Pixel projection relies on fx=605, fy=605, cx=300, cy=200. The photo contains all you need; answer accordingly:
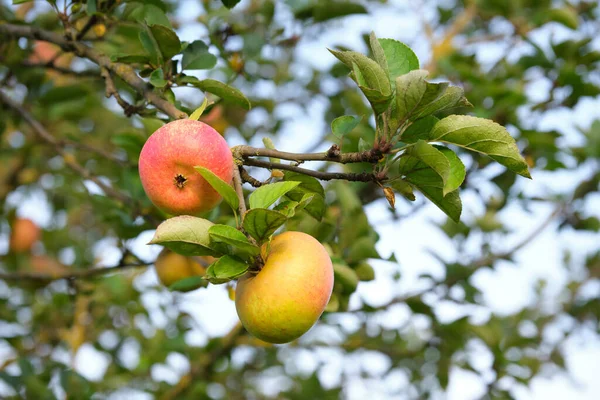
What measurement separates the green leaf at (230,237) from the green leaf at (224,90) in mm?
358

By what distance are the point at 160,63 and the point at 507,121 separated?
4.53ft

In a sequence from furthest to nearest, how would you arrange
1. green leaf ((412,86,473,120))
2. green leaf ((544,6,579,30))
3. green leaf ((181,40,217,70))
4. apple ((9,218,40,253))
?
apple ((9,218,40,253)), green leaf ((544,6,579,30)), green leaf ((181,40,217,70)), green leaf ((412,86,473,120))

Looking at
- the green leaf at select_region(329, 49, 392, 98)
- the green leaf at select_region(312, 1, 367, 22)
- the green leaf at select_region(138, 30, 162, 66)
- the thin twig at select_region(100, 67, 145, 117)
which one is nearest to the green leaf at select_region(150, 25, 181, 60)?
the green leaf at select_region(138, 30, 162, 66)

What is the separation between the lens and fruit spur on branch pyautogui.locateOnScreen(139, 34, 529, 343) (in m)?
0.87

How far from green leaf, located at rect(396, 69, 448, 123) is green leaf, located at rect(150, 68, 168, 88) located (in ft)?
1.49

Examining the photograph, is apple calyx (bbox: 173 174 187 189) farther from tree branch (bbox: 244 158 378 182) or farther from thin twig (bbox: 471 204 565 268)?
thin twig (bbox: 471 204 565 268)

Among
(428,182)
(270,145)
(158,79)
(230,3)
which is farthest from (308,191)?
(230,3)

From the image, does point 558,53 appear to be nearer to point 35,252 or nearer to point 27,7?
point 27,7

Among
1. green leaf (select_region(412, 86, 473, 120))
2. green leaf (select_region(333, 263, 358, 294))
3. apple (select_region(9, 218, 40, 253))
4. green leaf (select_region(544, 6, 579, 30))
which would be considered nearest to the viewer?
green leaf (select_region(412, 86, 473, 120))

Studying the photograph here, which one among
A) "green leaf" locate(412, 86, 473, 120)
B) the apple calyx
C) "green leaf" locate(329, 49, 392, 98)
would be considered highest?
"green leaf" locate(329, 49, 392, 98)

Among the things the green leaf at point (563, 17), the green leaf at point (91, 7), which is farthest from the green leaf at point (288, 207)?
the green leaf at point (563, 17)

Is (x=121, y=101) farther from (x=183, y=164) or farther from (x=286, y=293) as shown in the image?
(x=286, y=293)

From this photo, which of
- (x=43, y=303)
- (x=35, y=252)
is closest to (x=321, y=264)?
(x=43, y=303)

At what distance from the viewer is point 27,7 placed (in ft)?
9.63
